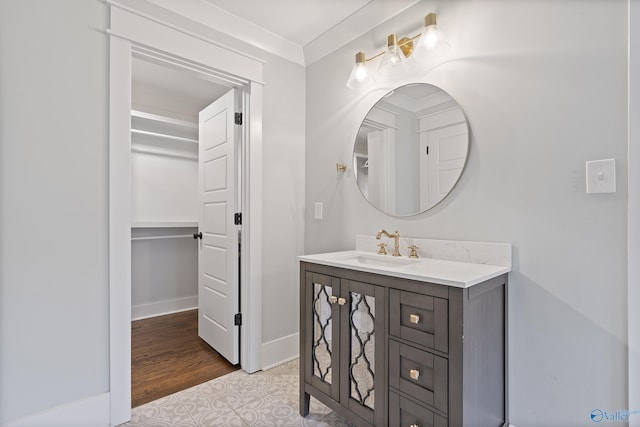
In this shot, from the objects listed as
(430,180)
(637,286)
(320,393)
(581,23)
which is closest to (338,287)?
(320,393)

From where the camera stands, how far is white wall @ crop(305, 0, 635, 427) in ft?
3.95

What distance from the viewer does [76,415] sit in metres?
1.54

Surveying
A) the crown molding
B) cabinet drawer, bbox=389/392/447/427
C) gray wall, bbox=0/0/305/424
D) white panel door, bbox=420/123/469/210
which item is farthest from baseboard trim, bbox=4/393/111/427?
the crown molding

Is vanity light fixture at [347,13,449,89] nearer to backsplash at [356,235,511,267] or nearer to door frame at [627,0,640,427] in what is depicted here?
door frame at [627,0,640,427]

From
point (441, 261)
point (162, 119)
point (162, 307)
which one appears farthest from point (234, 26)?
point (162, 307)

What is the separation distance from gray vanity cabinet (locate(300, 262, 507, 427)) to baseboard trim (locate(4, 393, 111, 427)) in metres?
1.01

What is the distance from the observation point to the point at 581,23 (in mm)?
1266

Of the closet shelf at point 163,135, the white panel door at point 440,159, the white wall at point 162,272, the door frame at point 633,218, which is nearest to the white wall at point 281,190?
the white panel door at point 440,159

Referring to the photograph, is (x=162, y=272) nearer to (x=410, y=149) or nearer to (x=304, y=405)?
(x=304, y=405)

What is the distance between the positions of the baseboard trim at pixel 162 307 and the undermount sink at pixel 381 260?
2.58 m

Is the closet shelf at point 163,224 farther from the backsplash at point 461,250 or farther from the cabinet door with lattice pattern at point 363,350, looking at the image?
the cabinet door with lattice pattern at point 363,350

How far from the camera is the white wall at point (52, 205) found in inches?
55.3

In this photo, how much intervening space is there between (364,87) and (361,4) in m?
0.49

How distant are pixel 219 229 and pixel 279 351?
1.02m
